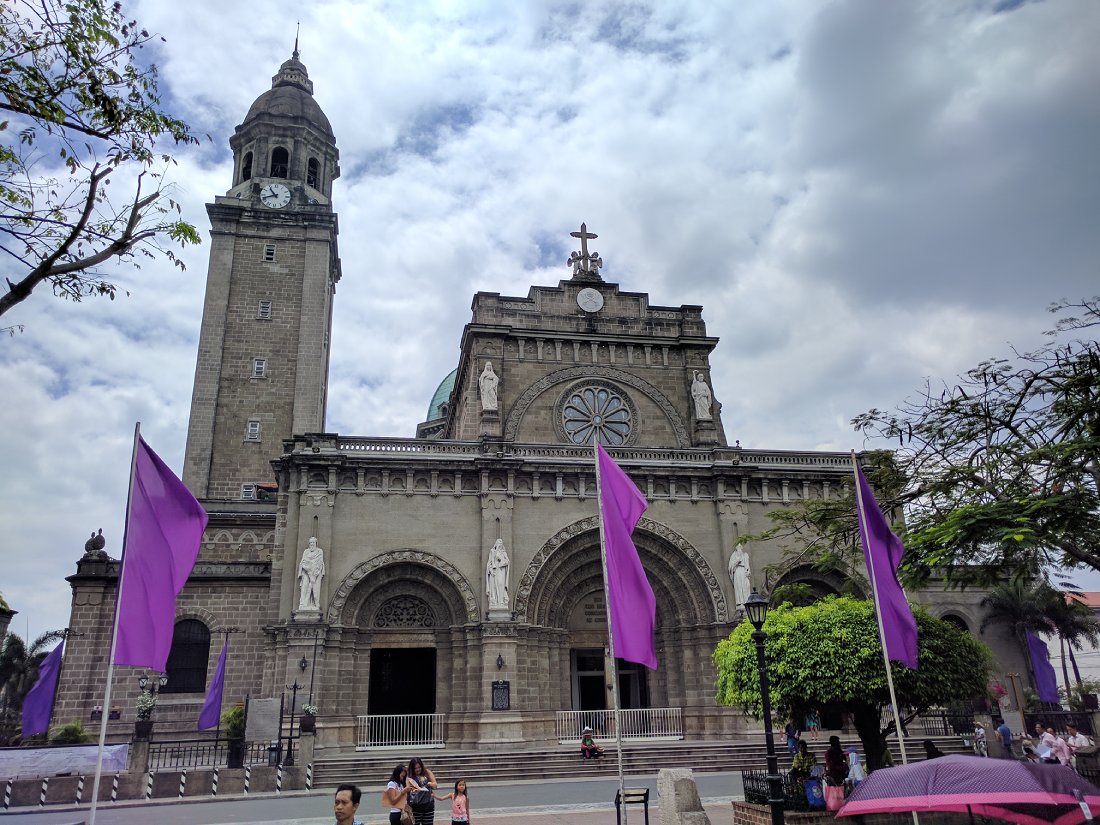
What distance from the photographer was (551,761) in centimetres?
2380

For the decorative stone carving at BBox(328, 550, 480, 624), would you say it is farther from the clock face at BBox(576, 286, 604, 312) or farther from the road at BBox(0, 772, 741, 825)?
the clock face at BBox(576, 286, 604, 312)

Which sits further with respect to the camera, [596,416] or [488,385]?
[596,416]

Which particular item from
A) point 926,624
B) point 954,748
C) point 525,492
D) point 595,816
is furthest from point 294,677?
point 954,748

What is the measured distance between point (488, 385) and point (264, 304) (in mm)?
16360

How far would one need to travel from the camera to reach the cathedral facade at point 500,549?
90.2 ft

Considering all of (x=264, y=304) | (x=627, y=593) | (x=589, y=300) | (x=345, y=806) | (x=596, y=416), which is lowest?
(x=345, y=806)

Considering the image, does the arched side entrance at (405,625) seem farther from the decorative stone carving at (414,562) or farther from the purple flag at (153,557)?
the purple flag at (153,557)

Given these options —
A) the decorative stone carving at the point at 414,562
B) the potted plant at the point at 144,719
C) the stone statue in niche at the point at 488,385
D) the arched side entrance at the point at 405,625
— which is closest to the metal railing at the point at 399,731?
the arched side entrance at the point at 405,625

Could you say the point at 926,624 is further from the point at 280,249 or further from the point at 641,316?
the point at 280,249

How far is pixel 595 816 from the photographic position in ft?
50.4

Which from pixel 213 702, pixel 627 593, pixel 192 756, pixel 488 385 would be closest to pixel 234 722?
pixel 213 702

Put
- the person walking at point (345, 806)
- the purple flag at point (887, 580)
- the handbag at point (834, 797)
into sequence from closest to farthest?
the person walking at point (345, 806) < the purple flag at point (887, 580) < the handbag at point (834, 797)

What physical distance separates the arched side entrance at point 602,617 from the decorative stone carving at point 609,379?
5271 mm

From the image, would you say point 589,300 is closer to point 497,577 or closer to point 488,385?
point 488,385
